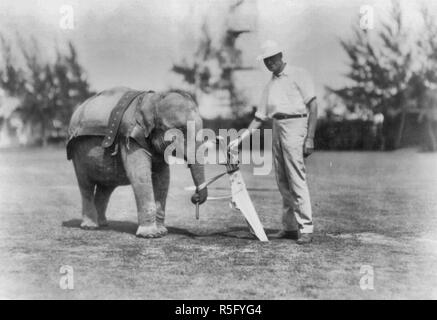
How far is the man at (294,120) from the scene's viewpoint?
22.0 ft

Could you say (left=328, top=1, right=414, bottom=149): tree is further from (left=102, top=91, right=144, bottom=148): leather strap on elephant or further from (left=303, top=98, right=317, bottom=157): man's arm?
(left=102, top=91, right=144, bottom=148): leather strap on elephant

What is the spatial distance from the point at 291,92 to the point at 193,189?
1.54 m

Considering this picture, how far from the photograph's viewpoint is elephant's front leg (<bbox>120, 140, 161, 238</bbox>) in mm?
7086

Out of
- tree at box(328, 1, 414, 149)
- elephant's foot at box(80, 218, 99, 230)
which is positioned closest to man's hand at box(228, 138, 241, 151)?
elephant's foot at box(80, 218, 99, 230)

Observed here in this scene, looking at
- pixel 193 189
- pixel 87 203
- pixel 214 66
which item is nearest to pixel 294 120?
pixel 193 189

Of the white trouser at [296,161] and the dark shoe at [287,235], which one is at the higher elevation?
the white trouser at [296,161]

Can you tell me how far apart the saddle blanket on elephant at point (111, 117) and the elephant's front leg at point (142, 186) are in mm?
151

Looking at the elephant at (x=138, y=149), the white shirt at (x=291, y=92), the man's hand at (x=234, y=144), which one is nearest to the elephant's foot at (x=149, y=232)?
the elephant at (x=138, y=149)

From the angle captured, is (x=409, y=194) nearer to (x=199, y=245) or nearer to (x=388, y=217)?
(x=388, y=217)

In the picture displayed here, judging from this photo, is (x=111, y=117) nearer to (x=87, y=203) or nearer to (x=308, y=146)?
(x=87, y=203)

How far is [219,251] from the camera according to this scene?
20.8 feet

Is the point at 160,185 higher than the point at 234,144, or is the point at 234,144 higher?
the point at 234,144

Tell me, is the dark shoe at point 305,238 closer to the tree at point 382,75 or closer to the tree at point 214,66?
the tree at point 214,66

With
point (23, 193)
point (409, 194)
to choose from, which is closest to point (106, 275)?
point (23, 193)
